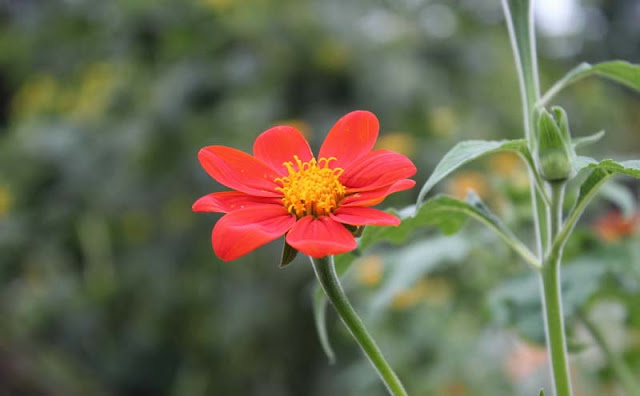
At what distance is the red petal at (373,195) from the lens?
284 millimetres

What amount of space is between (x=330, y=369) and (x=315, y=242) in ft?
4.50

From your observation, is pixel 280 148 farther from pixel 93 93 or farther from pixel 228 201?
pixel 93 93

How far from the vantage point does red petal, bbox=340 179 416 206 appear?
0.28 metres

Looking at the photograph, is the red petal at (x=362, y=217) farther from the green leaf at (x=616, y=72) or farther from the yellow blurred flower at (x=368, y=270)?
the yellow blurred flower at (x=368, y=270)

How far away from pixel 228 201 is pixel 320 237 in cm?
6

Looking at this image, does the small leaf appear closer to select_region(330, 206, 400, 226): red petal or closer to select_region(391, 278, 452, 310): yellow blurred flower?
select_region(330, 206, 400, 226): red petal

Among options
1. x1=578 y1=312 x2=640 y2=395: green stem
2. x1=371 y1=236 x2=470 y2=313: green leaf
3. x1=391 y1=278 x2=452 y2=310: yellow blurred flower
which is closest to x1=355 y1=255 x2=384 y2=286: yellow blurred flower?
x1=391 y1=278 x2=452 y2=310: yellow blurred flower

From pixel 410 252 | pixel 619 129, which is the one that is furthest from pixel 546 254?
pixel 619 129

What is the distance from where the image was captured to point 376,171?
314 millimetres

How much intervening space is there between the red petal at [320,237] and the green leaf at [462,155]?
0.03 m

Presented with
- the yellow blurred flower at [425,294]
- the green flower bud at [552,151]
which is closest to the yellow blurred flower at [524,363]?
the yellow blurred flower at [425,294]

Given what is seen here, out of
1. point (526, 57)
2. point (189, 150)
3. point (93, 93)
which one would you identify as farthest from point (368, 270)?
point (93, 93)

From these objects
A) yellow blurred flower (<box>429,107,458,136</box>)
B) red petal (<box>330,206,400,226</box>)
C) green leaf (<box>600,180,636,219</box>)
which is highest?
yellow blurred flower (<box>429,107,458,136</box>)

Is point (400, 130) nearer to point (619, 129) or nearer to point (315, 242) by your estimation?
point (619, 129)
